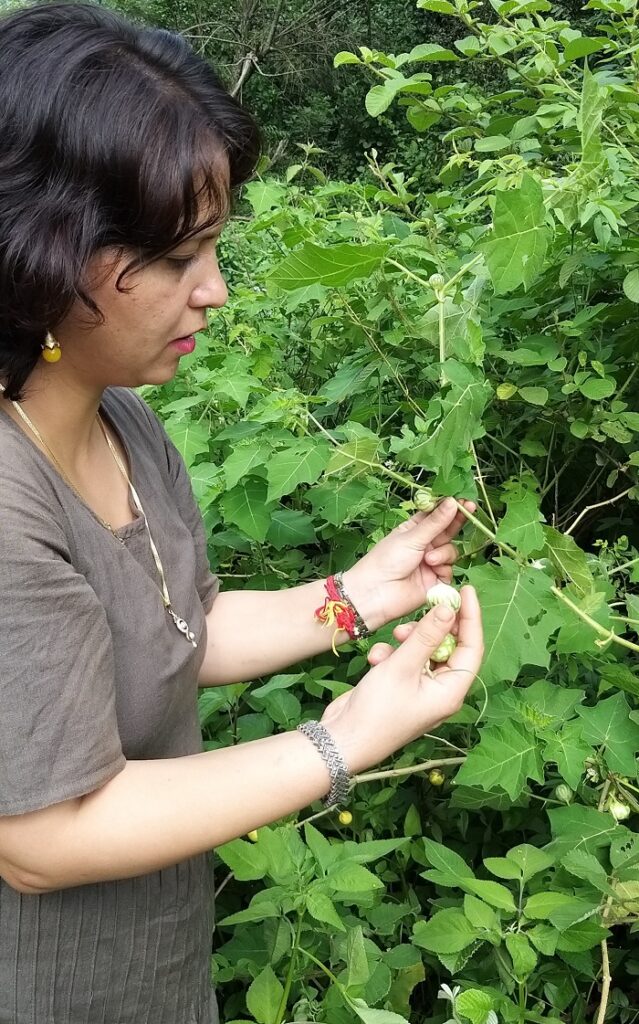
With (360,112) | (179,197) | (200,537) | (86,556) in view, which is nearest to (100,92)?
(179,197)

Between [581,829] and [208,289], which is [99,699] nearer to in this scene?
[208,289]

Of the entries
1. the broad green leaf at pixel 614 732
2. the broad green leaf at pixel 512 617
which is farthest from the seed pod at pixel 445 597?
the broad green leaf at pixel 614 732

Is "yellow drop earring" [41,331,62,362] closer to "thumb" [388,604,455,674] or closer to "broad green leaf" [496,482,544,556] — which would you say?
"thumb" [388,604,455,674]

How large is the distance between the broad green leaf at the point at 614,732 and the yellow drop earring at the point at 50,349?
1034 mm

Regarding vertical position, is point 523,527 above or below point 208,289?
below

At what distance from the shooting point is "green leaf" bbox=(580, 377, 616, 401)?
1.69 metres

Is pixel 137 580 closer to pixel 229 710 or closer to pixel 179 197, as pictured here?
pixel 179 197

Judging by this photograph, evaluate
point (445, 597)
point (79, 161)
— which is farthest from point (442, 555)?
point (79, 161)

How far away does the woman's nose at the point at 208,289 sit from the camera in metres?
1.15

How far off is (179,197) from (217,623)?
0.82 m

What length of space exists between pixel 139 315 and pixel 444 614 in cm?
56

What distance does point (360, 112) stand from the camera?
1466cm

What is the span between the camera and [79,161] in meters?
1.00

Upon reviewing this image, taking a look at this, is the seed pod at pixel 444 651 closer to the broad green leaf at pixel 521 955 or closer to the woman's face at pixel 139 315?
the broad green leaf at pixel 521 955
